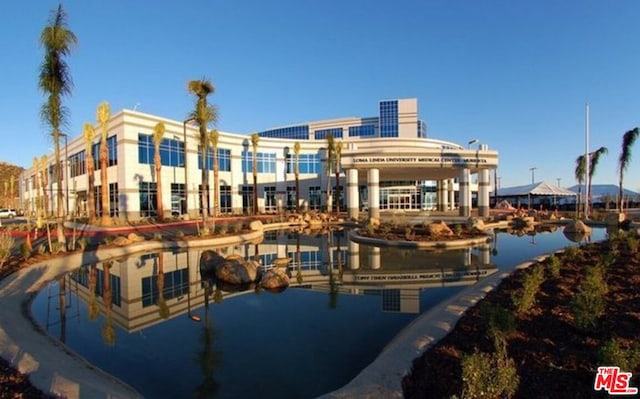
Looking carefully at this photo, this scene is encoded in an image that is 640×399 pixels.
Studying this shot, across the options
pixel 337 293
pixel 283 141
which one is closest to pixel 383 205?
pixel 283 141

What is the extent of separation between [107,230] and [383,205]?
41545 mm

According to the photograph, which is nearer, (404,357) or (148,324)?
(404,357)

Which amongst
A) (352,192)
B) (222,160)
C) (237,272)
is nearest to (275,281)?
(237,272)

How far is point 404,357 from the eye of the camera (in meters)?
6.09

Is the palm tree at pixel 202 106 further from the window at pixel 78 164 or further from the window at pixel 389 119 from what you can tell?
the window at pixel 389 119

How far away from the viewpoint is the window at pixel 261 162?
50062mm

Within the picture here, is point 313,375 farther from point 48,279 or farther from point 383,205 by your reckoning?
point 383,205

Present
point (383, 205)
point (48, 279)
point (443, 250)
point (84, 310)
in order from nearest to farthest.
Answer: point (84, 310)
point (48, 279)
point (443, 250)
point (383, 205)

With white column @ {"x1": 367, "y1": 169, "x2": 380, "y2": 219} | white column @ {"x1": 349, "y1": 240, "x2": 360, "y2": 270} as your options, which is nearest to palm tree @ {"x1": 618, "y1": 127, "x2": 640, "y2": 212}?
white column @ {"x1": 367, "y1": 169, "x2": 380, "y2": 219}

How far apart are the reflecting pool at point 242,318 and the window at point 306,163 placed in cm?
3749

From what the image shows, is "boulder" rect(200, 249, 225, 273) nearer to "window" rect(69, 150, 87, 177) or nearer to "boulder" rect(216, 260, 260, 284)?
"boulder" rect(216, 260, 260, 284)

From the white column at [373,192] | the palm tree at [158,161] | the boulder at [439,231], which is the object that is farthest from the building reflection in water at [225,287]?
the palm tree at [158,161]

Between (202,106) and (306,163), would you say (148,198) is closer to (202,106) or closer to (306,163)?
(202,106)

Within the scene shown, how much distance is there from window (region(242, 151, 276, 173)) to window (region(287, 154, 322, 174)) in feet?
8.67
